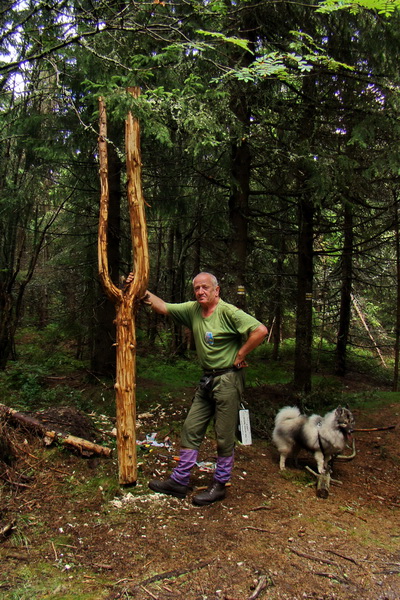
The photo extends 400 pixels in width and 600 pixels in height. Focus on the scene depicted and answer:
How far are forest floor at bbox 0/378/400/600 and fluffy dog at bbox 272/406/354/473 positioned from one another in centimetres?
33

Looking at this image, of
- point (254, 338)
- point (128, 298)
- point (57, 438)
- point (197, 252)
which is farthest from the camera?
point (197, 252)

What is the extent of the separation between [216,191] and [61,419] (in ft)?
19.7

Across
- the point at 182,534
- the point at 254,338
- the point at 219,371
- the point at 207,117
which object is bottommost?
the point at 182,534

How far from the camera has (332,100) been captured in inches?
291

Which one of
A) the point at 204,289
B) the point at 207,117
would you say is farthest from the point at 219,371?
the point at 207,117

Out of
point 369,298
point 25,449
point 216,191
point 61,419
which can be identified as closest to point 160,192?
point 216,191

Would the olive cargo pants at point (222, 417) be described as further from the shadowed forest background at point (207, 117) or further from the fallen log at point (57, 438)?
the shadowed forest background at point (207, 117)

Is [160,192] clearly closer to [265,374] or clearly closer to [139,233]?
[139,233]

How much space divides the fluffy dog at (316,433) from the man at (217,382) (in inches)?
52.0

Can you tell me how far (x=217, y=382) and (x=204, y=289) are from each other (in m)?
1.03

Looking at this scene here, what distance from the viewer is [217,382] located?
181 inches

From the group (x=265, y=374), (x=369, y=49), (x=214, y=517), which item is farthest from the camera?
(x=265, y=374)

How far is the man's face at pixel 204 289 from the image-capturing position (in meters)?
4.58

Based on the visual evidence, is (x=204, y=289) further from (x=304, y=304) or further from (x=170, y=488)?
(x=304, y=304)
